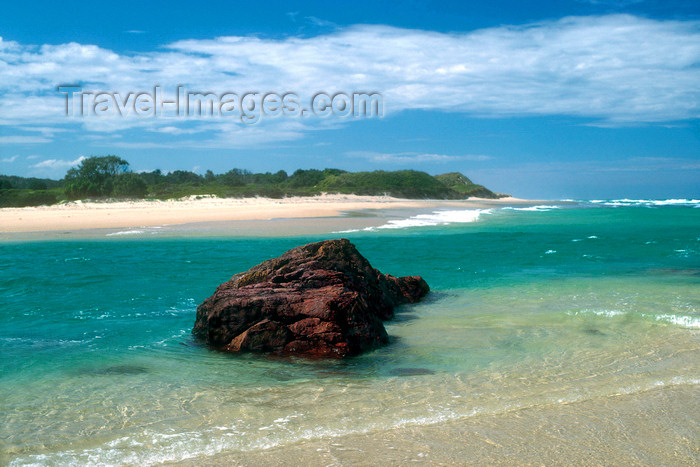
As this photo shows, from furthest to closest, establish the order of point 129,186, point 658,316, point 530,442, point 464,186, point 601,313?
point 464,186, point 129,186, point 601,313, point 658,316, point 530,442

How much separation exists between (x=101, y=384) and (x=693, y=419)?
5.51m

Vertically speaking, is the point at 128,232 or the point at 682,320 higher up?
the point at 128,232

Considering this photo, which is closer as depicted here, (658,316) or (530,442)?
(530,442)

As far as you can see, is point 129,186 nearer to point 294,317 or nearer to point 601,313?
point 294,317

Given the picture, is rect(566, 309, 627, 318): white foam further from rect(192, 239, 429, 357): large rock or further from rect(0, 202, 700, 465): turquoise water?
rect(192, 239, 429, 357): large rock

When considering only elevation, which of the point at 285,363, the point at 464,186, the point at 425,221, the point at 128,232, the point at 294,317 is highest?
the point at 464,186

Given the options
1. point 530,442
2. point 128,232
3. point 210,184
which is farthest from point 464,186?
point 530,442

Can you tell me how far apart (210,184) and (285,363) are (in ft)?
248

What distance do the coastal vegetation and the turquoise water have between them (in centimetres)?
4067

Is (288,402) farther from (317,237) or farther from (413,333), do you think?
(317,237)

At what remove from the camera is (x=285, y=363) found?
19.8 feet

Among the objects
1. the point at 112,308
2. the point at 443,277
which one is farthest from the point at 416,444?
the point at 443,277

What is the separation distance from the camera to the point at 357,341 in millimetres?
6488

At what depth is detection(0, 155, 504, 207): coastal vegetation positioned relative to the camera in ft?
164
